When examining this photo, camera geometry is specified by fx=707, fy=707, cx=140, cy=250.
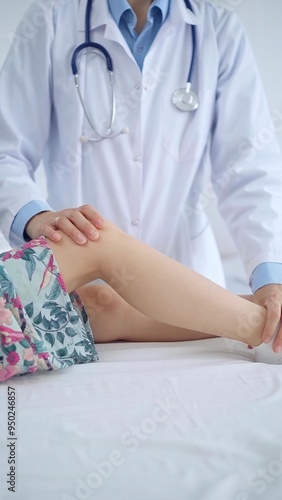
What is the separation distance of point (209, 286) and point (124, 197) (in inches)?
17.4

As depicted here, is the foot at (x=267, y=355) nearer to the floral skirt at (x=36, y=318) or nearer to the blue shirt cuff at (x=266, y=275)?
the blue shirt cuff at (x=266, y=275)

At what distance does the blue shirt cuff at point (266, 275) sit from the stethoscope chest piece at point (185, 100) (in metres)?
0.43

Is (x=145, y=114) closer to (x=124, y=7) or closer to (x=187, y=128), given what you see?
(x=187, y=128)

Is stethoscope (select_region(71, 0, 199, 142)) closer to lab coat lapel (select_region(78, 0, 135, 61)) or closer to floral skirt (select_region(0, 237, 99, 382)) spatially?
lab coat lapel (select_region(78, 0, 135, 61))

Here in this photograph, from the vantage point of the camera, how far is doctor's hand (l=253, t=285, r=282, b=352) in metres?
1.14


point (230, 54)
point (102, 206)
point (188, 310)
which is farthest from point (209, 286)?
point (230, 54)

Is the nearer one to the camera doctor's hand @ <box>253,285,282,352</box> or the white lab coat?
doctor's hand @ <box>253,285,282,352</box>

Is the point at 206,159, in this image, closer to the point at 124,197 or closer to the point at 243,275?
the point at 124,197

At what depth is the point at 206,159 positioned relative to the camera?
64.2 inches

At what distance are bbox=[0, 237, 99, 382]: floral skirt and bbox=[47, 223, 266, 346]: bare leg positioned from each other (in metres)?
0.05

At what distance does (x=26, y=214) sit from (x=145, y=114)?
368mm

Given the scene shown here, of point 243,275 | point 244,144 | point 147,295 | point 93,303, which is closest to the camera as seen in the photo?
point 147,295

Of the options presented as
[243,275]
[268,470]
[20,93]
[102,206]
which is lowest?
[243,275]

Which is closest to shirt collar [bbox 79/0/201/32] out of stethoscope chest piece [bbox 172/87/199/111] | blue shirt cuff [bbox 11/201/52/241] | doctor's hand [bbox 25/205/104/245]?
stethoscope chest piece [bbox 172/87/199/111]
